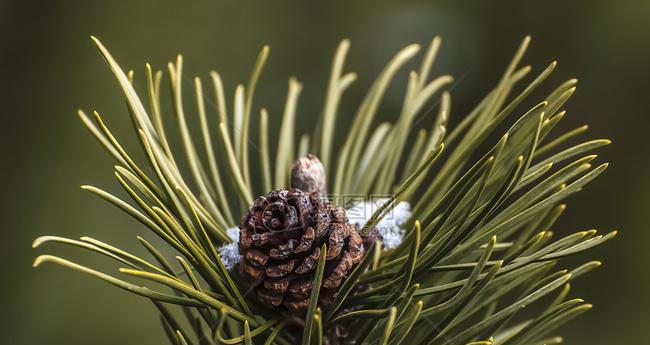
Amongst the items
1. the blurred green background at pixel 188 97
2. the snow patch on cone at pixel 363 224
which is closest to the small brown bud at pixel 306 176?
the snow patch on cone at pixel 363 224

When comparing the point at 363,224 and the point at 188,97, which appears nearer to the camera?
the point at 363,224

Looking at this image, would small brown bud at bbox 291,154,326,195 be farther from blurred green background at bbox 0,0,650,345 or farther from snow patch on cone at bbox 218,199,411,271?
blurred green background at bbox 0,0,650,345

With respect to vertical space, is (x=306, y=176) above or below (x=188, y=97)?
below

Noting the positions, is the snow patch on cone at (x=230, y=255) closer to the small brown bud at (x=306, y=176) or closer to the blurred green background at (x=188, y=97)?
the small brown bud at (x=306, y=176)

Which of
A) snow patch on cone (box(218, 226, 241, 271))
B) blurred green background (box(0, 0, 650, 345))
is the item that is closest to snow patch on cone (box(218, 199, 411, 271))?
snow patch on cone (box(218, 226, 241, 271))

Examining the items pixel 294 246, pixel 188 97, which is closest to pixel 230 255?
pixel 294 246

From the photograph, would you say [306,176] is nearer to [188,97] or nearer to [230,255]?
[230,255]
